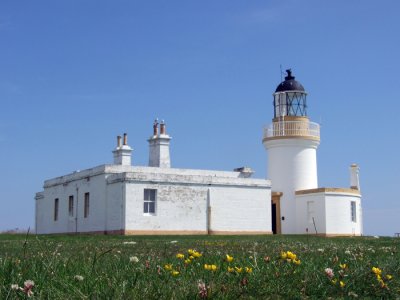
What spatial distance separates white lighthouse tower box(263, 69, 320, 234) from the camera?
123ft

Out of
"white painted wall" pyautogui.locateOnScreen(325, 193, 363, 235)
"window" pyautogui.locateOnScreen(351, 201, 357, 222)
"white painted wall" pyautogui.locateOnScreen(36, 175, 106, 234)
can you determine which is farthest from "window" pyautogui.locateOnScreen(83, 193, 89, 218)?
"window" pyautogui.locateOnScreen(351, 201, 357, 222)

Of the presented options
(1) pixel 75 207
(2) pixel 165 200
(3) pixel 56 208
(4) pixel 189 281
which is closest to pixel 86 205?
(1) pixel 75 207

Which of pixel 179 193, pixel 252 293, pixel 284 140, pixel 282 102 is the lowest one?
pixel 252 293

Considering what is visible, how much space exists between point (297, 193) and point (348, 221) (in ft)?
11.5

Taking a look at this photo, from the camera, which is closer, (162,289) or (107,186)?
(162,289)

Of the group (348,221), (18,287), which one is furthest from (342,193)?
(18,287)

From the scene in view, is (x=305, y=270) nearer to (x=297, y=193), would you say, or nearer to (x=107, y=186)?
(x=107, y=186)

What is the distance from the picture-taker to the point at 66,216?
121 feet

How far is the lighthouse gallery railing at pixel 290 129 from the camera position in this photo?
125 feet

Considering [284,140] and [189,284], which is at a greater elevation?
[284,140]

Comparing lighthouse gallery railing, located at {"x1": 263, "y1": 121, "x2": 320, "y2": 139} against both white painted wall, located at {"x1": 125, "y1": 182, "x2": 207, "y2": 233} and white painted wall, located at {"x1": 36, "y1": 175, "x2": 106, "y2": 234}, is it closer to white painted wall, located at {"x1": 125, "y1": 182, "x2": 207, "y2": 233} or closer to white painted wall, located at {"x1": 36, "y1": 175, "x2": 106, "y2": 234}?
white painted wall, located at {"x1": 125, "y1": 182, "x2": 207, "y2": 233}

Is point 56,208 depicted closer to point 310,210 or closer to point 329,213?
point 310,210

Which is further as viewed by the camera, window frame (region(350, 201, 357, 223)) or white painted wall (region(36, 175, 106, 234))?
window frame (region(350, 201, 357, 223))

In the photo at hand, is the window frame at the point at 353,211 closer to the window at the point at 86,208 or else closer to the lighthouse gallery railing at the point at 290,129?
the lighthouse gallery railing at the point at 290,129
